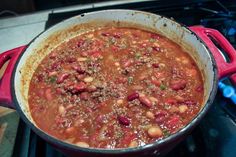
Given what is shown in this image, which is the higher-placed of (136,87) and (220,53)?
(220,53)

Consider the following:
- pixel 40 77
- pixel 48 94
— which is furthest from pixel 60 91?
pixel 40 77

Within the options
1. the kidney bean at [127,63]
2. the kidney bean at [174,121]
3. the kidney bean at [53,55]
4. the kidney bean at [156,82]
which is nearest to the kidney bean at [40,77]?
the kidney bean at [53,55]

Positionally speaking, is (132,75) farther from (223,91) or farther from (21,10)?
A: (21,10)

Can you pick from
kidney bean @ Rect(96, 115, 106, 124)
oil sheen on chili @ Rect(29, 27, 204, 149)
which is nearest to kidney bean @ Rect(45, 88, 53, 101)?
oil sheen on chili @ Rect(29, 27, 204, 149)

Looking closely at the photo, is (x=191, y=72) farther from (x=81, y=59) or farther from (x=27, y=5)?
(x=27, y=5)

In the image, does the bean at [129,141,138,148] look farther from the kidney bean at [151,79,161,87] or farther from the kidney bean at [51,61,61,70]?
the kidney bean at [51,61,61,70]

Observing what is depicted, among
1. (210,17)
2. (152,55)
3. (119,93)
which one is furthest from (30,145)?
(210,17)

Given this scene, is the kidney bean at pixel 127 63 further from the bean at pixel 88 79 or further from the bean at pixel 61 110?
the bean at pixel 61 110
